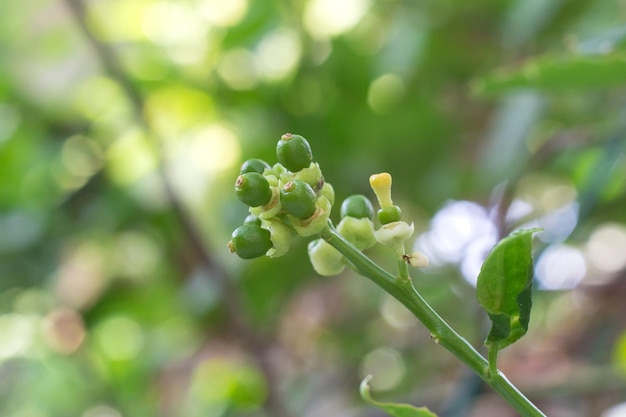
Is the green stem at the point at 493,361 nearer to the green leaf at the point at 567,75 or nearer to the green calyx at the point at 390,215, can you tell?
the green calyx at the point at 390,215

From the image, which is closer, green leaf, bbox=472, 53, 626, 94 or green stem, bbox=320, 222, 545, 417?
green stem, bbox=320, 222, 545, 417

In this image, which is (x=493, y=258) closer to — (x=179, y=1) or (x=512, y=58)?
(x=512, y=58)

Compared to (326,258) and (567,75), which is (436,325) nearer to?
(326,258)

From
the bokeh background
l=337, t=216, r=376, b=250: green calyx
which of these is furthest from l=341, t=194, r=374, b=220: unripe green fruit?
the bokeh background

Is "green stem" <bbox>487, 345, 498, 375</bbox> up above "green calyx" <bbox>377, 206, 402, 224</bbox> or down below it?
below

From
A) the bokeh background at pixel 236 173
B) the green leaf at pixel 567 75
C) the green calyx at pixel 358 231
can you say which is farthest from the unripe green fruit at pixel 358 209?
the bokeh background at pixel 236 173

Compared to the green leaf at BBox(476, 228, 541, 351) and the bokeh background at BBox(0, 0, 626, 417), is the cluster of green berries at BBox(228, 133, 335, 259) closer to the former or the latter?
the green leaf at BBox(476, 228, 541, 351)

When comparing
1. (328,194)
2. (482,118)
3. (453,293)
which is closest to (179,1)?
(482,118)
